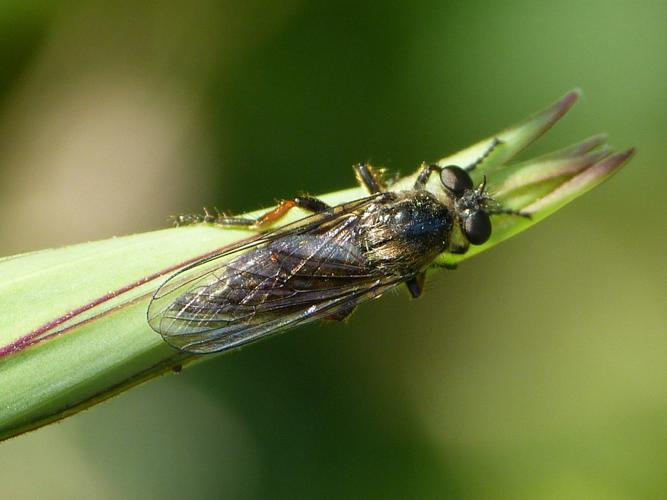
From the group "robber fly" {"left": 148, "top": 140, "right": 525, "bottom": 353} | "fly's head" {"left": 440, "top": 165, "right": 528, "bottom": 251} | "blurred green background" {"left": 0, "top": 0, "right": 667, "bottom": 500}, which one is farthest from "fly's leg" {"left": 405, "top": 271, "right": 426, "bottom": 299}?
"blurred green background" {"left": 0, "top": 0, "right": 667, "bottom": 500}

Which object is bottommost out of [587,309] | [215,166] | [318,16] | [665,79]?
[587,309]

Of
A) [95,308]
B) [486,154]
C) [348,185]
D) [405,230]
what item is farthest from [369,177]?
[95,308]

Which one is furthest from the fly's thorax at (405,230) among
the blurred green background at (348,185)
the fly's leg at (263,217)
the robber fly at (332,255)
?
the blurred green background at (348,185)

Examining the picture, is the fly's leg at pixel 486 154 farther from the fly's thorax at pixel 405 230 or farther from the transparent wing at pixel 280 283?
the fly's thorax at pixel 405 230

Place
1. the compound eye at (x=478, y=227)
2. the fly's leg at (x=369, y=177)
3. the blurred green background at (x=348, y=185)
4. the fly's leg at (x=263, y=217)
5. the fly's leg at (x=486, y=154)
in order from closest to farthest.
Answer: the fly's leg at (x=486, y=154), the fly's leg at (x=263, y=217), the compound eye at (x=478, y=227), the fly's leg at (x=369, y=177), the blurred green background at (x=348, y=185)

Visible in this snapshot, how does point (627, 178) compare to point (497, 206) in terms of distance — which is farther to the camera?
point (627, 178)

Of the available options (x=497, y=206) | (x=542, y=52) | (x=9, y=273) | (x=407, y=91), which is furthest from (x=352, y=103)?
(x=9, y=273)

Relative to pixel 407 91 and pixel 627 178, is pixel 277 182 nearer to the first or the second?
pixel 407 91
